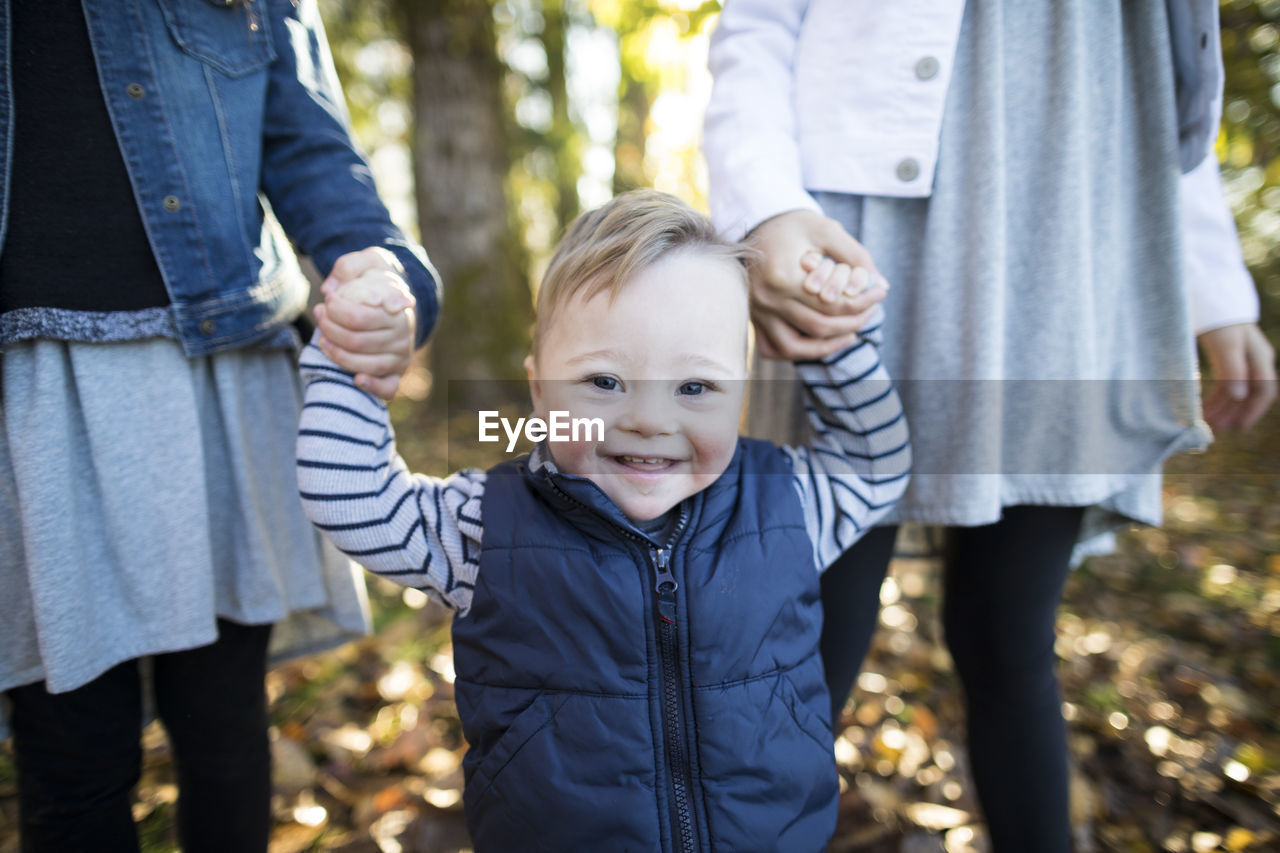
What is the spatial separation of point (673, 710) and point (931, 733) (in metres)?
1.51

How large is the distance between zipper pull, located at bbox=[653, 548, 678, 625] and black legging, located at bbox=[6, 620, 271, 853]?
814mm

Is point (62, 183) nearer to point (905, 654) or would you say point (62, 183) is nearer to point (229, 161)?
point (229, 161)

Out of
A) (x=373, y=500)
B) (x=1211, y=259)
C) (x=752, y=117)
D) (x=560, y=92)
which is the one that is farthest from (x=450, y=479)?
(x=560, y=92)

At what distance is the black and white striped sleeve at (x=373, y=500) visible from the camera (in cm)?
107

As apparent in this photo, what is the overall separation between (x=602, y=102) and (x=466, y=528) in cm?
1029

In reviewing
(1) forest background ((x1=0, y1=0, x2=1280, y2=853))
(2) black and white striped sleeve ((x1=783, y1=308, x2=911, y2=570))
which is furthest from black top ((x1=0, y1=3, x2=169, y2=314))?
(2) black and white striped sleeve ((x1=783, y1=308, x2=911, y2=570))

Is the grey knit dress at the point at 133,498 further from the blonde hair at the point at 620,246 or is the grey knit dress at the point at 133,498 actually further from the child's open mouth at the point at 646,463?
the child's open mouth at the point at 646,463

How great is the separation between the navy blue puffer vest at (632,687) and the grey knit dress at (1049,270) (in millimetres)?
424

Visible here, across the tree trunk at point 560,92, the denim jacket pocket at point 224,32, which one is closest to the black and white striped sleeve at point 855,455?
the denim jacket pocket at point 224,32

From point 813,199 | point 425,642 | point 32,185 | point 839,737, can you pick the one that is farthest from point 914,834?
point 32,185

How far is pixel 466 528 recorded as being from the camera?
113cm

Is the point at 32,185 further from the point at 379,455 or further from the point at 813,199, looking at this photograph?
the point at 813,199

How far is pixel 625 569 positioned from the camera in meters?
1.05

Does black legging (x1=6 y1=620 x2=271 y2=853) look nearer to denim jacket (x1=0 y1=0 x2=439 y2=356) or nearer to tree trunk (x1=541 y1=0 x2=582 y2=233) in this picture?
denim jacket (x1=0 y1=0 x2=439 y2=356)
